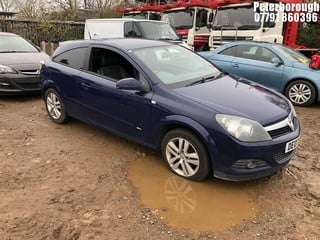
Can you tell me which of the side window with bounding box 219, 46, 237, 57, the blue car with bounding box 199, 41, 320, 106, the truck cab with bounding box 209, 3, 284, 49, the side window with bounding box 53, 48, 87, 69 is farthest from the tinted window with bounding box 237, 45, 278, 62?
the side window with bounding box 53, 48, 87, 69

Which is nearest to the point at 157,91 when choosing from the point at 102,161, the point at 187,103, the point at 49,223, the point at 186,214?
the point at 187,103

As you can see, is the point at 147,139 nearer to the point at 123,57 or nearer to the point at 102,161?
the point at 102,161

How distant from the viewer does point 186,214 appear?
329 cm

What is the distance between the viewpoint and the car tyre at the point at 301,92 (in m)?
7.09

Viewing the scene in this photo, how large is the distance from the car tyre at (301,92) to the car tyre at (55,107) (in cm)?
475

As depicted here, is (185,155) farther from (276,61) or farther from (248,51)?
(248,51)

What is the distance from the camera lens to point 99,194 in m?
3.63

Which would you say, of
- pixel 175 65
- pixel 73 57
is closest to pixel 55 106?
pixel 73 57

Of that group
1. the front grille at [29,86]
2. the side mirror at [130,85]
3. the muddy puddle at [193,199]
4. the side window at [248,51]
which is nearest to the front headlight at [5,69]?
the front grille at [29,86]

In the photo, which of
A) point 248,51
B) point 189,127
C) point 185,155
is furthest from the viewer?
point 248,51

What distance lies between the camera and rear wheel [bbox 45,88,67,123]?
5.56m

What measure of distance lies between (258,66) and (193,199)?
16.2 ft

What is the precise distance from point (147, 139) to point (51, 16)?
1648 cm

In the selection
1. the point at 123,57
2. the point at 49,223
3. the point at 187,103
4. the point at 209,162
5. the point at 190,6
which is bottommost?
the point at 49,223
